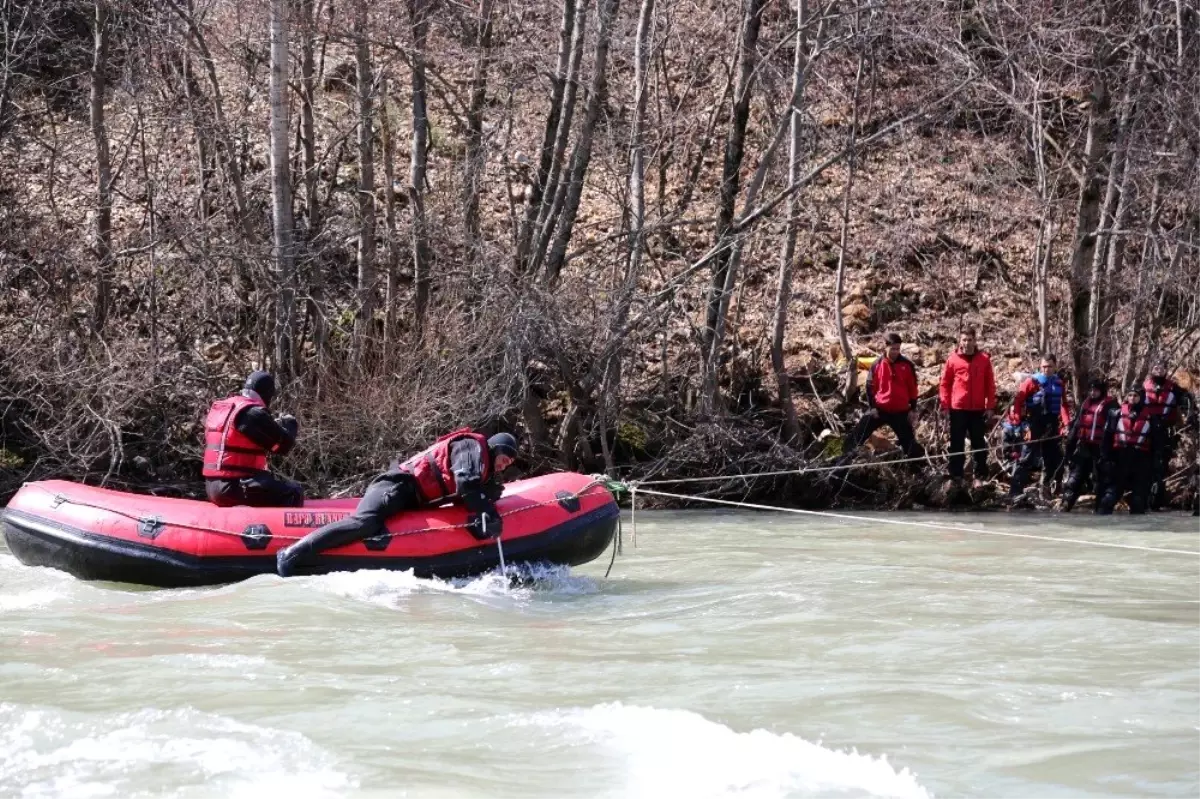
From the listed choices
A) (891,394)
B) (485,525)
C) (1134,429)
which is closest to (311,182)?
(891,394)

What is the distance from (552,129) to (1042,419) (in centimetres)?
522

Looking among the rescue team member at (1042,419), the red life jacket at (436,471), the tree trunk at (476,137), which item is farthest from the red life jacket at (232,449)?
the rescue team member at (1042,419)

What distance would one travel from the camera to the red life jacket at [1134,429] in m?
12.5

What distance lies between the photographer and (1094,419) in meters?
12.8

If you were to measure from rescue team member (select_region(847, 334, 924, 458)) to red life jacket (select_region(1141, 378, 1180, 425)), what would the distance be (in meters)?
1.95

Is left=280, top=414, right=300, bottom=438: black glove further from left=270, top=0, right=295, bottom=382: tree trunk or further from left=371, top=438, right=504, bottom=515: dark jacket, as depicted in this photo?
left=270, top=0, right=295, bottom=382: tree trunk

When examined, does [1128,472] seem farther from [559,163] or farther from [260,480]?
[260,480]

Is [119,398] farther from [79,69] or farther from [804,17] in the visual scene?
[804,17]

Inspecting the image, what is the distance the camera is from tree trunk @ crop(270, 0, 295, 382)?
12797mm

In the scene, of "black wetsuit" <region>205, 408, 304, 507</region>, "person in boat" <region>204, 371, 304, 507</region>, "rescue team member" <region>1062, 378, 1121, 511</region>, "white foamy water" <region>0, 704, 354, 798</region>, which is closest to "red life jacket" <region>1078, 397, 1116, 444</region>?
"rescue team member" <region>1062, 378, 1121, 511</region>

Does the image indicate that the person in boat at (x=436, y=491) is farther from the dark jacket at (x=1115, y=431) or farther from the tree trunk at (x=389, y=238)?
the dark jacket at (x=1115, y=431)

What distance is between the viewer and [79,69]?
15.1m

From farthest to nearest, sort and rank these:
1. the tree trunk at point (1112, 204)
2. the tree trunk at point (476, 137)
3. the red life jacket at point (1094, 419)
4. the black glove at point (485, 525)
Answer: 1. the tree trunk at point (476, 137)
2. the tree trunk at point (1112, 204)
3. the red life jacket at point (1094, 419)
4. the black glove at point (485, 525)

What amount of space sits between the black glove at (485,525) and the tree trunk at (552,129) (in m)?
5.61
